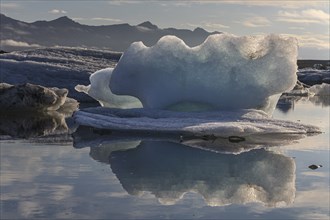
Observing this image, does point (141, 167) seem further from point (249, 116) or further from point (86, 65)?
point (86, 65)

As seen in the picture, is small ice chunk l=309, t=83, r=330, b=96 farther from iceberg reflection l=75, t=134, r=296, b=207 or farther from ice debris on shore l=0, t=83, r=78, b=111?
iceberg reflection l=75, t=134, r=296, b=207

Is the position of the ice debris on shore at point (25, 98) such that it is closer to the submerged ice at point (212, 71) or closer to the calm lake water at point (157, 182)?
the submerged ice at point (212, 71)

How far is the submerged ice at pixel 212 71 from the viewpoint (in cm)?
866

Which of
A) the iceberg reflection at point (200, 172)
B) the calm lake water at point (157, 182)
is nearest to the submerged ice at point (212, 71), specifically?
the calm lake water at point (157, 182)

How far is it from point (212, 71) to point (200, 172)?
405 centimetres

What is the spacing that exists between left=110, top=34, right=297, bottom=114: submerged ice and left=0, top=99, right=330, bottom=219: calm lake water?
7.22 ft

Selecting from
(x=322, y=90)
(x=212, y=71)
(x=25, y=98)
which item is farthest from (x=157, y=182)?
(x=322, y=90)

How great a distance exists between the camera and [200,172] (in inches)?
194

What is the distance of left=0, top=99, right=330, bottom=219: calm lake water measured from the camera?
147 inches

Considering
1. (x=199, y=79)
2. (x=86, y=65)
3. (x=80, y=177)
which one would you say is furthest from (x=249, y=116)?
(x=86, y=65)

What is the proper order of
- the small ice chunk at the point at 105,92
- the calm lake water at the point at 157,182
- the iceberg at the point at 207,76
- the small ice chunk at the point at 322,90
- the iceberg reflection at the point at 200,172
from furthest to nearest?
the small ice chunk at the point at 322,90, the small ice chunk at the point at 105,92, the iceberg at the point at 207,76, the iceberg reflection at the point at 200,172, the calm lake water at the point at 157,182

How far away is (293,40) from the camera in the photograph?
8688 millimetres

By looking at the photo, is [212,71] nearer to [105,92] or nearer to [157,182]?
[105,92]

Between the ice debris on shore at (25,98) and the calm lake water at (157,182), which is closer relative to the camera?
the calm lake water at (157,182)
